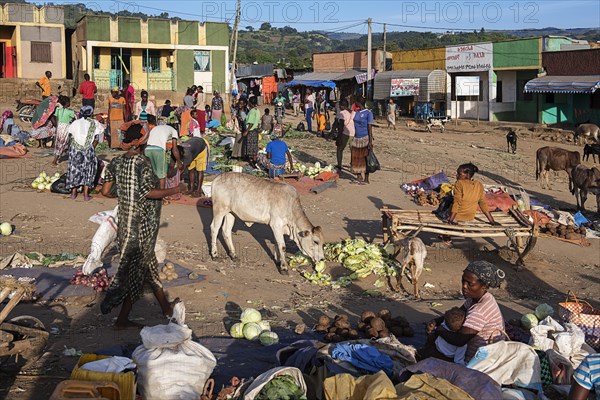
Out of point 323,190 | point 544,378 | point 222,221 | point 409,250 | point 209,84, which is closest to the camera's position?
point 544,378

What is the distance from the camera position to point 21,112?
24.6 meters

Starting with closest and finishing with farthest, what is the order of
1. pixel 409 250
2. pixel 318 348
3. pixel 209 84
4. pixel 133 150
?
1. pixel 318 348
2. pixel 133 150
3. pixel 409 250
4. pixel 209 84

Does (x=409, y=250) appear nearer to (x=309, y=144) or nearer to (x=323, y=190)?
(x=323, y=190)

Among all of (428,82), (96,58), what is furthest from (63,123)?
(428,82)

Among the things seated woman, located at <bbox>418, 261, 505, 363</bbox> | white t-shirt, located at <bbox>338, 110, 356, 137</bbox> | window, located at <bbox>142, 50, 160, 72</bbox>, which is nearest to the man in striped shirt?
seated woman, located at <bbox>418, 261, 505, 363</bbox>

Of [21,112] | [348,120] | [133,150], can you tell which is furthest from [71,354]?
[21,112]

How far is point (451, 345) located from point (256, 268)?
15.6 ft

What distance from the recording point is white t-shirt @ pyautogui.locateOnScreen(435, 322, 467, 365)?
581cm

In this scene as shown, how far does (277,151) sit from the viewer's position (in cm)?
1559

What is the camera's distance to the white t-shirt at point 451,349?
5811 mm

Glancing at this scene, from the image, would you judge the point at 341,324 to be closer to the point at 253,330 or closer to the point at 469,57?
the point at 253,330

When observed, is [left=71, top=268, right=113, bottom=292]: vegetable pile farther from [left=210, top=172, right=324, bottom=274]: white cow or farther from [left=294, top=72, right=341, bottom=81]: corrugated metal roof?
[left=294, top=72, right=341, bottom=81]: corrugated metal roof

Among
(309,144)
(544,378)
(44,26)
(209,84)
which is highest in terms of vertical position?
(44,26)

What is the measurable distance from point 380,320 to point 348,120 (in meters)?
10.3
